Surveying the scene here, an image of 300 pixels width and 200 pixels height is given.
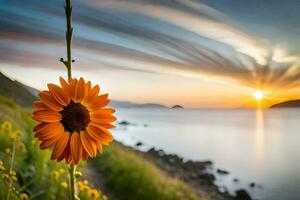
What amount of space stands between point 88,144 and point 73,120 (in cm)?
5

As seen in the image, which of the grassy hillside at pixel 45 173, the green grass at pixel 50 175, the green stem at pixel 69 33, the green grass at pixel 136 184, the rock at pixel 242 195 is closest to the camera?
the green stem at pixel 69 33

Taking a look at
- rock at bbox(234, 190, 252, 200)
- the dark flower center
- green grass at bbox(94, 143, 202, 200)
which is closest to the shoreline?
rock at bbox(234, 190, 252, 200)

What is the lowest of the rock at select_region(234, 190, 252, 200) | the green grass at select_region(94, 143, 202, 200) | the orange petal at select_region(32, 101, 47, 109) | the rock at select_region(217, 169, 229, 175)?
the rock at select_region(234, 190, 252, 200)

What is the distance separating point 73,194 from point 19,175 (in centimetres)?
239

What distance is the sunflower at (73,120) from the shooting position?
1.79ft

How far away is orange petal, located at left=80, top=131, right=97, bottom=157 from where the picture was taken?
22.0 inches

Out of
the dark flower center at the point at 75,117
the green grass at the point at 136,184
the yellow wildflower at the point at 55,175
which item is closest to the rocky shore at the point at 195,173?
the green grass at the point at 136,184

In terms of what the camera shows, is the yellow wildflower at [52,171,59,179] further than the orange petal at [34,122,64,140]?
Result: Yes

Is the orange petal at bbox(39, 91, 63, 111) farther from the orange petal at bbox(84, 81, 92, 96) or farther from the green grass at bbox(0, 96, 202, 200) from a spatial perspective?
the green grass at bbox(0, 96, 202, 200)

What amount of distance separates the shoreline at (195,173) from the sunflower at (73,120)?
8.68 m

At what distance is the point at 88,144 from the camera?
0.57 m

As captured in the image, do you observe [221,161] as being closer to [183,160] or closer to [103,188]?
[183,160]

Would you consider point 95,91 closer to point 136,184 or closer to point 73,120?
point 73,120

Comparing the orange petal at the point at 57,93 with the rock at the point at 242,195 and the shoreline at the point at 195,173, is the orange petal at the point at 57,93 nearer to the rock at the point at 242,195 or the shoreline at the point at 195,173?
the shoreline at the point at 195,173
